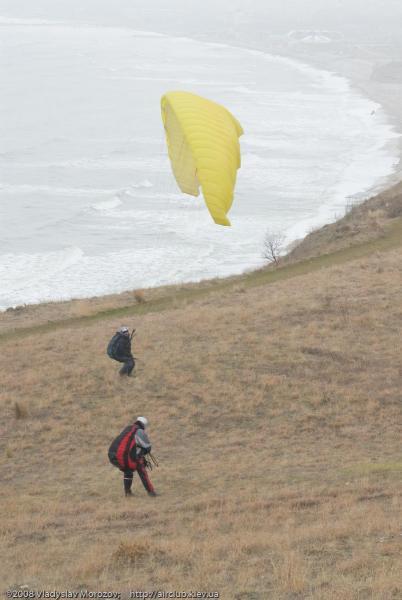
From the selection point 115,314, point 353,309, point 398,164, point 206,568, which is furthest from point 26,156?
point 206,568

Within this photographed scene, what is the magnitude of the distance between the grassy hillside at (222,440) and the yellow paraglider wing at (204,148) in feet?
11.9

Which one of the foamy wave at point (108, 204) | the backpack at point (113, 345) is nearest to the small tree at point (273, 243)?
the foamy wave at point (108, 204)

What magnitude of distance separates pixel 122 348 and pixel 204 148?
13.5ft

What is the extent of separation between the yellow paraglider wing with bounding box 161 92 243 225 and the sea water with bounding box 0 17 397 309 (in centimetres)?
2151

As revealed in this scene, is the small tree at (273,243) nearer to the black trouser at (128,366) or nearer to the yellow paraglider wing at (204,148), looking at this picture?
the black trouser at (128,366)

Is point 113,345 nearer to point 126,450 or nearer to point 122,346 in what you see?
point 122,346

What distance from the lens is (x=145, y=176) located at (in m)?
63.2

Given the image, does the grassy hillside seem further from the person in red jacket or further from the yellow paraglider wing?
the yellow paraglider wing

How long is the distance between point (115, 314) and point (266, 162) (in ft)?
151

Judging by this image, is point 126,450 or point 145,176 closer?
point 126,450

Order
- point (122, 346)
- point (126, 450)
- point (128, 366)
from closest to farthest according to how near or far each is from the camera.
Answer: point (126, 450)
point (122, 346)
point (128, 366)

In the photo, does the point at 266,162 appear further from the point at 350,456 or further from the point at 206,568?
the point at 206,568

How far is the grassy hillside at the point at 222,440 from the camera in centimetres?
802

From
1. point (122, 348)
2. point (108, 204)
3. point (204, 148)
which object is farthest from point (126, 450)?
point (108, 204)
